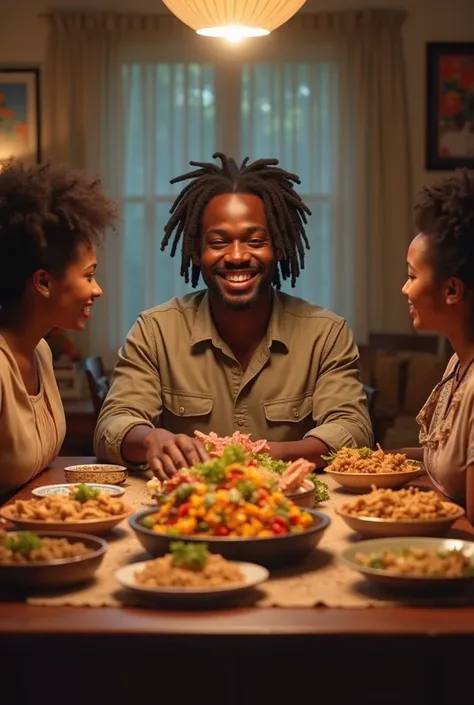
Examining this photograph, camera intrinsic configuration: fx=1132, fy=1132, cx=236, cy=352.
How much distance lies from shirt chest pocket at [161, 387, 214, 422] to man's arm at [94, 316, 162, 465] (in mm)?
33

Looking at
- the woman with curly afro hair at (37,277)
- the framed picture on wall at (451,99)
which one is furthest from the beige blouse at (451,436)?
the framed picture on wall at (451,99)

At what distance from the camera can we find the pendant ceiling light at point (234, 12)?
9.78 ft

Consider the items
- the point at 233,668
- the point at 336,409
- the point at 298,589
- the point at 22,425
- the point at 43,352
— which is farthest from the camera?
the point at 336,409

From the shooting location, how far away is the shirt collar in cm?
315

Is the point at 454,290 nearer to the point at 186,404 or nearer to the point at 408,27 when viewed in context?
the point at 186,404

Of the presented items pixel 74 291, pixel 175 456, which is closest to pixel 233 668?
pixel 175 456

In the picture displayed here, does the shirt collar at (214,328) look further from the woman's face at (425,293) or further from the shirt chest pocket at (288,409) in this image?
the woman's face at (425,293)

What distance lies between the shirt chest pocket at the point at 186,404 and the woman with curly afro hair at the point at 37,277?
0.46 metres

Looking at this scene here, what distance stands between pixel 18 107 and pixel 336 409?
14.3 feet

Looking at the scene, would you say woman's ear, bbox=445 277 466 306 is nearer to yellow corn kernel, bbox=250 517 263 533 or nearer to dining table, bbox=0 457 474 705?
yellow corn kernel, bbox=250 517 263 533

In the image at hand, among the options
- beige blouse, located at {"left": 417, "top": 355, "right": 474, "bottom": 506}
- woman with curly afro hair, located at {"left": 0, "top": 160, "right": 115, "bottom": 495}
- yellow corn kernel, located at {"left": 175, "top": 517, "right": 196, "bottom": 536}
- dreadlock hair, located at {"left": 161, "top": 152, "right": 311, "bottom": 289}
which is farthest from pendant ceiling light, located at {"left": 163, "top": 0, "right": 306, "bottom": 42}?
yellow corn kernel, located at {"left": 175, "top": 517, "right": 196, "bottom": 536}

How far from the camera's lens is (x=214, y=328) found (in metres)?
3.18

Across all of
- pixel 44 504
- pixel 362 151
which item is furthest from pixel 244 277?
pixel 362 151

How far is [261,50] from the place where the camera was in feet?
21.6
